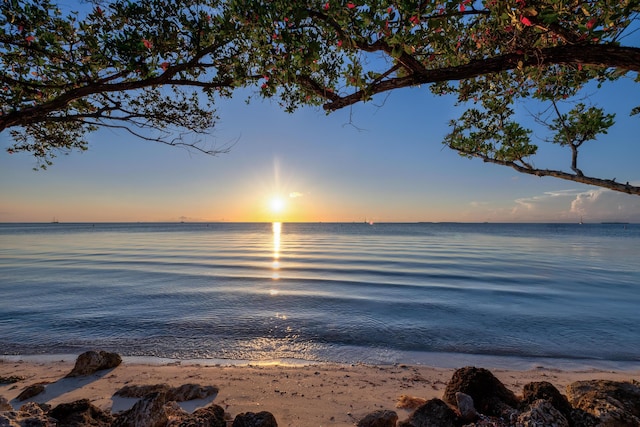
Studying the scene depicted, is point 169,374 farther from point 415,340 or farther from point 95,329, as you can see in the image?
point 415,340

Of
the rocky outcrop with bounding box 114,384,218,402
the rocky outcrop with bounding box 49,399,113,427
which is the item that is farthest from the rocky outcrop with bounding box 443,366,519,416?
the rocky outcrop with bounding box 49,399,113,427

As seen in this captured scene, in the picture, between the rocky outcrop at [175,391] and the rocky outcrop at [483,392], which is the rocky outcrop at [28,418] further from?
the rocky outcrop at [483,392]

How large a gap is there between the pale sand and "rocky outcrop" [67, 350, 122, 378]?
0.18m

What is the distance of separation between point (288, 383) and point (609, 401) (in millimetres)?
5041

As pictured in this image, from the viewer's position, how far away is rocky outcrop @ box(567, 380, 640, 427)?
3.77m

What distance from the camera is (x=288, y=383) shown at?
6.07 m

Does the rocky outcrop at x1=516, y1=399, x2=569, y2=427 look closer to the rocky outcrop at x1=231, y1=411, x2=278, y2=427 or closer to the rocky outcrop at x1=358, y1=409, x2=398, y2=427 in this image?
the rocky outcrop at x1=358, y1=409, x2=398, y2=427

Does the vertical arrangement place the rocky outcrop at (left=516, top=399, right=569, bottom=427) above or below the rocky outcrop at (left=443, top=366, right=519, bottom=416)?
above

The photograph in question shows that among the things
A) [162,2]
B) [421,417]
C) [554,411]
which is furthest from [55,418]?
[162,2]

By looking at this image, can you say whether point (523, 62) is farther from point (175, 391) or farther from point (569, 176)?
point (175, 391)

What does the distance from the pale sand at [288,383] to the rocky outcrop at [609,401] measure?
4.83ft

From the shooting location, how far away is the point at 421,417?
13.6 feet

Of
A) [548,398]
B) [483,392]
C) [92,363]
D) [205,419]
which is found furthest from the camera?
[92,363]

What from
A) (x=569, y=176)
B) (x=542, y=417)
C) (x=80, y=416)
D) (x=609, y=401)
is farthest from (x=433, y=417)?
(x=569, y=176)
